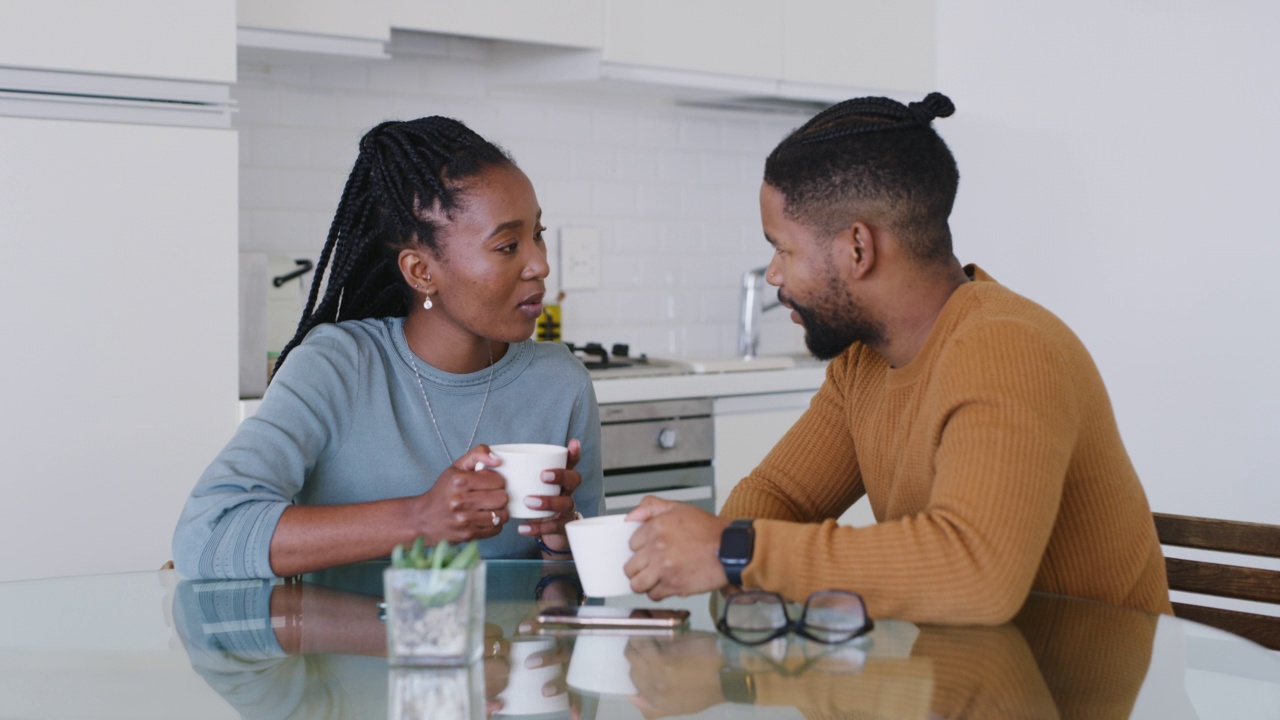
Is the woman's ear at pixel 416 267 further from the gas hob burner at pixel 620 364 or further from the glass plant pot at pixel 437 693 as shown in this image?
the gas hob burner at pixel 620 364

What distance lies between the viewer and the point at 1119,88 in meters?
3.72

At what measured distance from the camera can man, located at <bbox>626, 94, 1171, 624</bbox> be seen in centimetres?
129

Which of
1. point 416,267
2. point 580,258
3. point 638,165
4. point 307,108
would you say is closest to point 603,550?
point 416,267

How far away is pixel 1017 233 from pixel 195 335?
2505 mm

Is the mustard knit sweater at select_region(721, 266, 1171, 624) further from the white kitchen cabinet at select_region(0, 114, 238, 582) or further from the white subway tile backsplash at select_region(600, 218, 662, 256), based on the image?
the white subway tile backsplash at select_region(600, 218, 662, 256)

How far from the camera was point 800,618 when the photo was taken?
1297mm

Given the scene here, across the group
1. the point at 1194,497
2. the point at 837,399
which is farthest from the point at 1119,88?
the point at 837,399

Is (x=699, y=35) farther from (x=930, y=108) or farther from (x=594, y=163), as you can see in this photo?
(x=930, y=108)

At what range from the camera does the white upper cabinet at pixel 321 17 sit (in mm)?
2910

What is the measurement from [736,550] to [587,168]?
2.77 metres

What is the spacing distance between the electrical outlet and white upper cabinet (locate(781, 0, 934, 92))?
2.45ft

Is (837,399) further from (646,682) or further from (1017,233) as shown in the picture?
(1017,233)

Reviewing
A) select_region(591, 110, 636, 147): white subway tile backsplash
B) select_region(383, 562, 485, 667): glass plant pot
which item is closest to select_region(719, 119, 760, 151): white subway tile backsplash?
select_region(591, 110, 636, 147): white subway tile backsplash

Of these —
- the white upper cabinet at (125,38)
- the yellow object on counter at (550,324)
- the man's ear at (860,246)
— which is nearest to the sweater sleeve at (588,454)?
the man's ear at (860,246)
